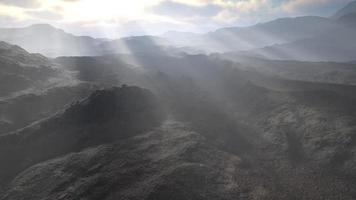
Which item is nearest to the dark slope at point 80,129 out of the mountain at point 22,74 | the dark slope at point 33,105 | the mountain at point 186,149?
the mountain at point 186,149

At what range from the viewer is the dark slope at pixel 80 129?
48.4 m

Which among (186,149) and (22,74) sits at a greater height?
(22,74)

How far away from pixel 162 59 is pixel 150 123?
Answer: 139 meters

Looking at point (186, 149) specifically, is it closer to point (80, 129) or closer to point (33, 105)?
point (80, 129)

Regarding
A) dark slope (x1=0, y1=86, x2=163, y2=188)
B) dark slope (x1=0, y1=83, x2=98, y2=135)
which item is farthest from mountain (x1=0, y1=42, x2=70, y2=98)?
dark slope (x1=0, y1=86, x2=163, y2=188)

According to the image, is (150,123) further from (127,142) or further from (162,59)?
(162,59)

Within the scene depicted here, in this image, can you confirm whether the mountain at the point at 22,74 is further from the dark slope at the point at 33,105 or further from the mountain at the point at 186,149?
the mountain at the point at 186,149

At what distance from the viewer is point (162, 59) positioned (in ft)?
633

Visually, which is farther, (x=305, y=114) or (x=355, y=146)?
(x=305, y=114)

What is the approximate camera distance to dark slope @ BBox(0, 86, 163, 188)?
48441 mm

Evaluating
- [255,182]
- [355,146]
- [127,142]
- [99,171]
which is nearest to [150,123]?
[127,142]

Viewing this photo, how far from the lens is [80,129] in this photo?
173 feet

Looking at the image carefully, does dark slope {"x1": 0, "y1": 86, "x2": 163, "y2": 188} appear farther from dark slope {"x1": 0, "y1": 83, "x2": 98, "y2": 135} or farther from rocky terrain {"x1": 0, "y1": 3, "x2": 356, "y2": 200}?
dark slope {"x1": 0, "y1": 83, "x2": 98, "y2": 135}

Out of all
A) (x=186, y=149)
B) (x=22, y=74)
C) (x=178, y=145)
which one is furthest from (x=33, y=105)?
(x=186, y=149)
